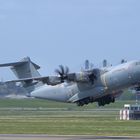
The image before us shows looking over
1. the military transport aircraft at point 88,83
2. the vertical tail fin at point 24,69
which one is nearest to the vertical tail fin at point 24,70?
the vertical tail fin at point 24,69

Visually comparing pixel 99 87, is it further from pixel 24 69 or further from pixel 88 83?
pixel 24 69

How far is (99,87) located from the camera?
8375cm

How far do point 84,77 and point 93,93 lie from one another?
2.26 metres

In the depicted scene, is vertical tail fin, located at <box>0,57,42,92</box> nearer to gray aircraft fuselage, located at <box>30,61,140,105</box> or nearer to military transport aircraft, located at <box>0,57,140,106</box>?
military transport aircraft, located at <box>0,57,140,106</box>

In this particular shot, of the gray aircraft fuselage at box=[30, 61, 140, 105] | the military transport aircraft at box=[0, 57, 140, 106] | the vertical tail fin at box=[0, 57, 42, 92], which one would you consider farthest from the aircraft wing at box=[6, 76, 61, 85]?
the vertical tail fin at box=[0, 57, 42, 92]

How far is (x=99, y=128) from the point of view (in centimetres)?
7100

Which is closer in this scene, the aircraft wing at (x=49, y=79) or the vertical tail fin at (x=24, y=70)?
the aircraft wing at (x=49, y=79)

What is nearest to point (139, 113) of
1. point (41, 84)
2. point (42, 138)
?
point (41, 84)

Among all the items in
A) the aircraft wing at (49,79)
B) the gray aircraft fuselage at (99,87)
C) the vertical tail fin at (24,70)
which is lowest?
the gray aircraft fuselage at (99,87)

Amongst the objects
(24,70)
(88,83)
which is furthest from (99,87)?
(24,70)

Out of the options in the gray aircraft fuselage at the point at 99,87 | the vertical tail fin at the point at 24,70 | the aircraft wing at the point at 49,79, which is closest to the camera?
the gray aircraft fuselage at the point at 99,87

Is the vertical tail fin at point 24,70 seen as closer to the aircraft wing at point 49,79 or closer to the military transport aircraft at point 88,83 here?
the military transport aircraft at point 88,83

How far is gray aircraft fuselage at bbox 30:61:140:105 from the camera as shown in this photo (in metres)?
80.0

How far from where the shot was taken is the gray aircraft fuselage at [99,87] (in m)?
80.0
